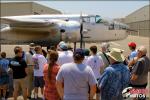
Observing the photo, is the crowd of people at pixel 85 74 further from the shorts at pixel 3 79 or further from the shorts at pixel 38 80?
the shorts at pixel 38 80

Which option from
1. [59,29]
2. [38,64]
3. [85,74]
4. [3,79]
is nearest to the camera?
[85,74]

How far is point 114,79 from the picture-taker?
619cm

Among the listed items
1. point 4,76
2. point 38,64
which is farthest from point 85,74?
point 38,64

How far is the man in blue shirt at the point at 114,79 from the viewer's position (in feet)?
20.2

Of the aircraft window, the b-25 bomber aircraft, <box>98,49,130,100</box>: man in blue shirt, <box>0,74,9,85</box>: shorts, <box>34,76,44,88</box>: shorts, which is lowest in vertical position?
<box>34,76,44,88</box>: shorts

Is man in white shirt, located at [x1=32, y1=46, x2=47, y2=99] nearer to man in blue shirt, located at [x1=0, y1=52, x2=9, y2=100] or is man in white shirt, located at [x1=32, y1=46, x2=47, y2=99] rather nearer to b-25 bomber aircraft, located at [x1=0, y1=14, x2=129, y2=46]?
man in blue shirt, located at [x1=0, y1=52, x2=9, y2=100]

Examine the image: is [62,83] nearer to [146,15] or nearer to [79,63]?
[79,63]

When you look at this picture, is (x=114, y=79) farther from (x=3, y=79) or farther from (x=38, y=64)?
(x=38, y=64)

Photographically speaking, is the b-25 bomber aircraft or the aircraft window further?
the aircraft window

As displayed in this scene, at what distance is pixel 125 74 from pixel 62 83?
1.07 m

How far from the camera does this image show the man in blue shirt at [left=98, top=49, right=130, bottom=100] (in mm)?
6164

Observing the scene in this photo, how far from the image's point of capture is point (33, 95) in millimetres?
11703

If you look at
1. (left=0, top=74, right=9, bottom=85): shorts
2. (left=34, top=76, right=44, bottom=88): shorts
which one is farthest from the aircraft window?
(left=0, top=74, right=9, bottom=85): shorts

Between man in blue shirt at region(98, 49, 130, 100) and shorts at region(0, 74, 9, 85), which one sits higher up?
man in blue shirt at region(98, 49, 130, 100)
